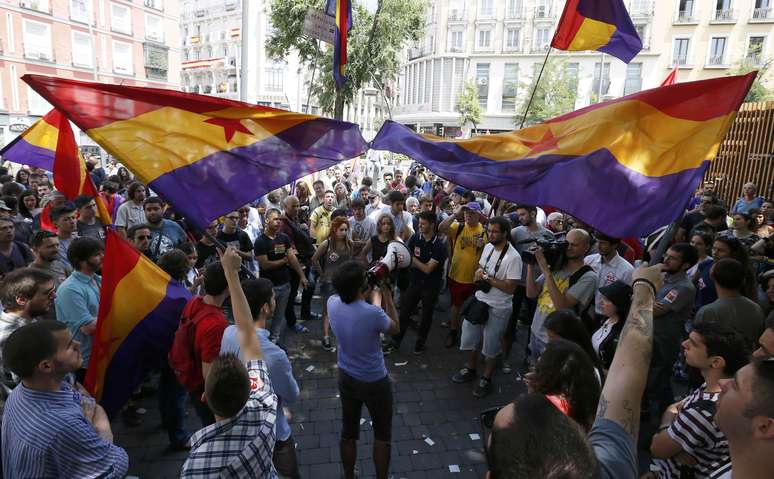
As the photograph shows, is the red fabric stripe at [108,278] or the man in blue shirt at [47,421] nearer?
the man in blue shirt at [47,421]

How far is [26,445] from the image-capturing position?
202cm

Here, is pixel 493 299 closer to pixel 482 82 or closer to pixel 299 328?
pixel 299 328

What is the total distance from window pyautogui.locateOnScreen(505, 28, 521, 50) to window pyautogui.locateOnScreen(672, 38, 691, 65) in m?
13.3

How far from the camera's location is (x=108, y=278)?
3.09 metres

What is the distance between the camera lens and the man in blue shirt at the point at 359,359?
10.8 ft

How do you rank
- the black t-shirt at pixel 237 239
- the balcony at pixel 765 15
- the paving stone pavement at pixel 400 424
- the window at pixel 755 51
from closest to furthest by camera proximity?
1. the paving stone pavement at pixel 400 424
2. the black t-shirt at pixel 237 239
3. the window at pixel 755 51
4. the balcony at pixel 765 15

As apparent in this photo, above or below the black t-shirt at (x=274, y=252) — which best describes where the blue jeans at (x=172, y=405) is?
below

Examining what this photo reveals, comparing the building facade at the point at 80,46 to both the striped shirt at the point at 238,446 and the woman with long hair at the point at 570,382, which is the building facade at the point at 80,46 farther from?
the woman with long hair at the point at 570,382

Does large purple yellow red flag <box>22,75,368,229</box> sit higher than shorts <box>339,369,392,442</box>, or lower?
higher

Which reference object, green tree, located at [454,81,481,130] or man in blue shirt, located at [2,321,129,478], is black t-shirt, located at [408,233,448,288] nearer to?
man in blue shirt, located at [2,321,129,478]

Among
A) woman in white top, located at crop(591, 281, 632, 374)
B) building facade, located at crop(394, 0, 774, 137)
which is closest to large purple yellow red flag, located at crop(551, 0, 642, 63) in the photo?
woman in white top, located at crop(591, 281, 632, 374)

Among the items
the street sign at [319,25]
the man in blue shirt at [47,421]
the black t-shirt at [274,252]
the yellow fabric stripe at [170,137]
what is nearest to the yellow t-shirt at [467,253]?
the black t-shirt at [274,252]

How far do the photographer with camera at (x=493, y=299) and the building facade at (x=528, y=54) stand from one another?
35.3 meters

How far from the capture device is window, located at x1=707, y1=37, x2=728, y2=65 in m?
37.4
